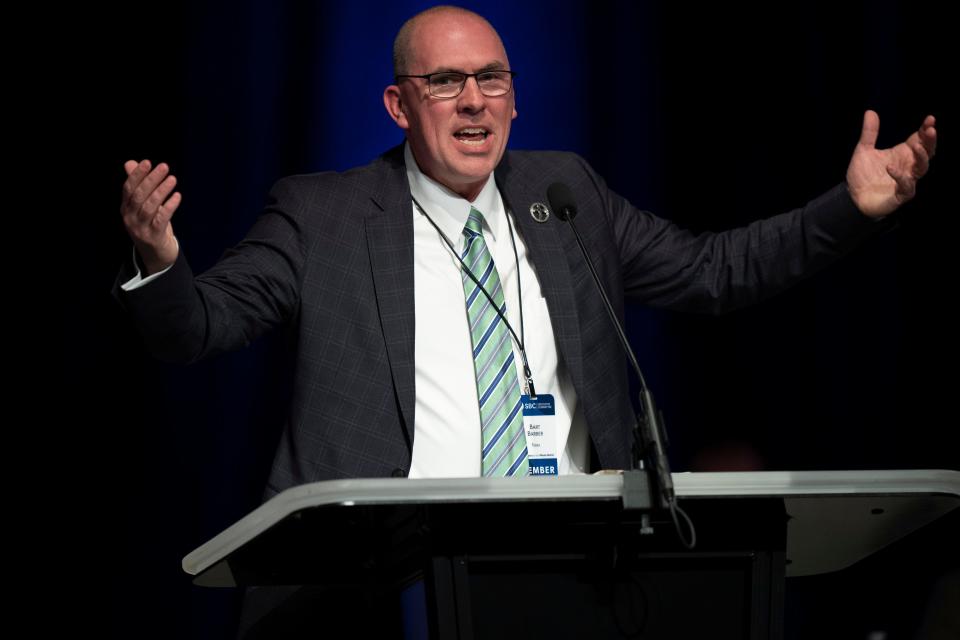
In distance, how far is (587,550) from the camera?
167 centimetres

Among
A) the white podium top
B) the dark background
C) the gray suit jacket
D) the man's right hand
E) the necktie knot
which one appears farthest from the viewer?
the dark background

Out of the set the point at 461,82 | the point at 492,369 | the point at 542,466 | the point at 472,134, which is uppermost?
the point at 461,82

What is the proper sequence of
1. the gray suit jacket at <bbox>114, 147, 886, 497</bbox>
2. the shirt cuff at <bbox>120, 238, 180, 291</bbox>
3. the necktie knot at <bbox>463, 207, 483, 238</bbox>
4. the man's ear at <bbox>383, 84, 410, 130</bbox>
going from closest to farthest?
the shirt cuff at <bbox>120, 238, 180, 291</bbox> < the gray suit jacket at <bbox>114, 147, 886, 497</bbox> < the necktie knot at <bbox>463, 207, 483, 238</bbox> < the man's ear at <bbox>383, 84, 410, 130</bbox>

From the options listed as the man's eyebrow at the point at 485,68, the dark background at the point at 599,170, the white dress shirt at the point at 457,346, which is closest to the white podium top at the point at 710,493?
the white dress shirt at the point at 457,346

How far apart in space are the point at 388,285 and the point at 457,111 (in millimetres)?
444

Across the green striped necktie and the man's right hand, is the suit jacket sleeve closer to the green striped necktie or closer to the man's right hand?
the green striped necktie

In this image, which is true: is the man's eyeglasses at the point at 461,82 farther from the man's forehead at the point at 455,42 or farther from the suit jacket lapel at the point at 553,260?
the suit jacket lapel at the point at 553,260

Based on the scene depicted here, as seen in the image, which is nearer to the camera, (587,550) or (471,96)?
(587,550)

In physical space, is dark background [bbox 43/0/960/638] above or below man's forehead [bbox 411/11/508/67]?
below

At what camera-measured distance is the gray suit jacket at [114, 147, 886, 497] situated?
7.68ft

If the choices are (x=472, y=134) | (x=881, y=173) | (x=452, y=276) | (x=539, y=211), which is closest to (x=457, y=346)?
(x=452, y=276)

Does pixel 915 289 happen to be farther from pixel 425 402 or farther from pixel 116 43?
pixel 116 43

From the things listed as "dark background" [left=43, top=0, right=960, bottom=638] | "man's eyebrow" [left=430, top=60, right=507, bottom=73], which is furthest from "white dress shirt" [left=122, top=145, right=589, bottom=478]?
"dark background" [left=43, top=0, right=960, bottom=638]

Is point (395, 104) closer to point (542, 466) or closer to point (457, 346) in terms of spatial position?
point (457, 346)
